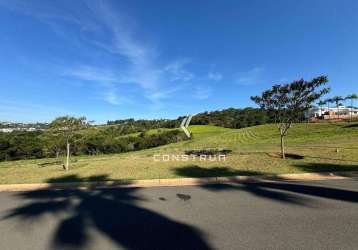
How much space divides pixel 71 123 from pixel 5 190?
5224 mm

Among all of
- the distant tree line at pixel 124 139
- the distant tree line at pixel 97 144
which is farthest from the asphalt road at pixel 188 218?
the distant tree line at pixel 97 144

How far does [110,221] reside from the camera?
4.85m

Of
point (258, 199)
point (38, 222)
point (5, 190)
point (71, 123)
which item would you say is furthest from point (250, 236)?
point (71, 123)

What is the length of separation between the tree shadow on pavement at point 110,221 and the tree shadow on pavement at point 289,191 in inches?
101

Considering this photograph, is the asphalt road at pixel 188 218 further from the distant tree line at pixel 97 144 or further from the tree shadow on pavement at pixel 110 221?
the distant tree line at pixel 97 144

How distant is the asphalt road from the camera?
3.89 meters

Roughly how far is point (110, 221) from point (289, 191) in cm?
443

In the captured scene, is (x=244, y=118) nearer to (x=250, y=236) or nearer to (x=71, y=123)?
(x=71, y=123)

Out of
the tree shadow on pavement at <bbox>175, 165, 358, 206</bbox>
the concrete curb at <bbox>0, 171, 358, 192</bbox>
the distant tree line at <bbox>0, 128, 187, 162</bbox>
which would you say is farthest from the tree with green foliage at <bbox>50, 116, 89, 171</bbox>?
the distant tree line at <bbox>0, 128, 187, 162</bbox>

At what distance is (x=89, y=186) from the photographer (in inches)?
316

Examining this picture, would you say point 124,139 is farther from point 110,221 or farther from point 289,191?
point 110,221

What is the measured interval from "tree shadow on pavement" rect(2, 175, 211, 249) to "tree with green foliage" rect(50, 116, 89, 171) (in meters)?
6.03

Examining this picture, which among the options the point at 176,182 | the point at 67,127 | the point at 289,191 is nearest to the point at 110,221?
the point at 176,182

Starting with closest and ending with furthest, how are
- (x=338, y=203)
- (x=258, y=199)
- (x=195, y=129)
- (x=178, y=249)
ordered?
(x=178, y=249) → (x=338, y=203) → (x=258, y=199) → (x=195, y=129)
